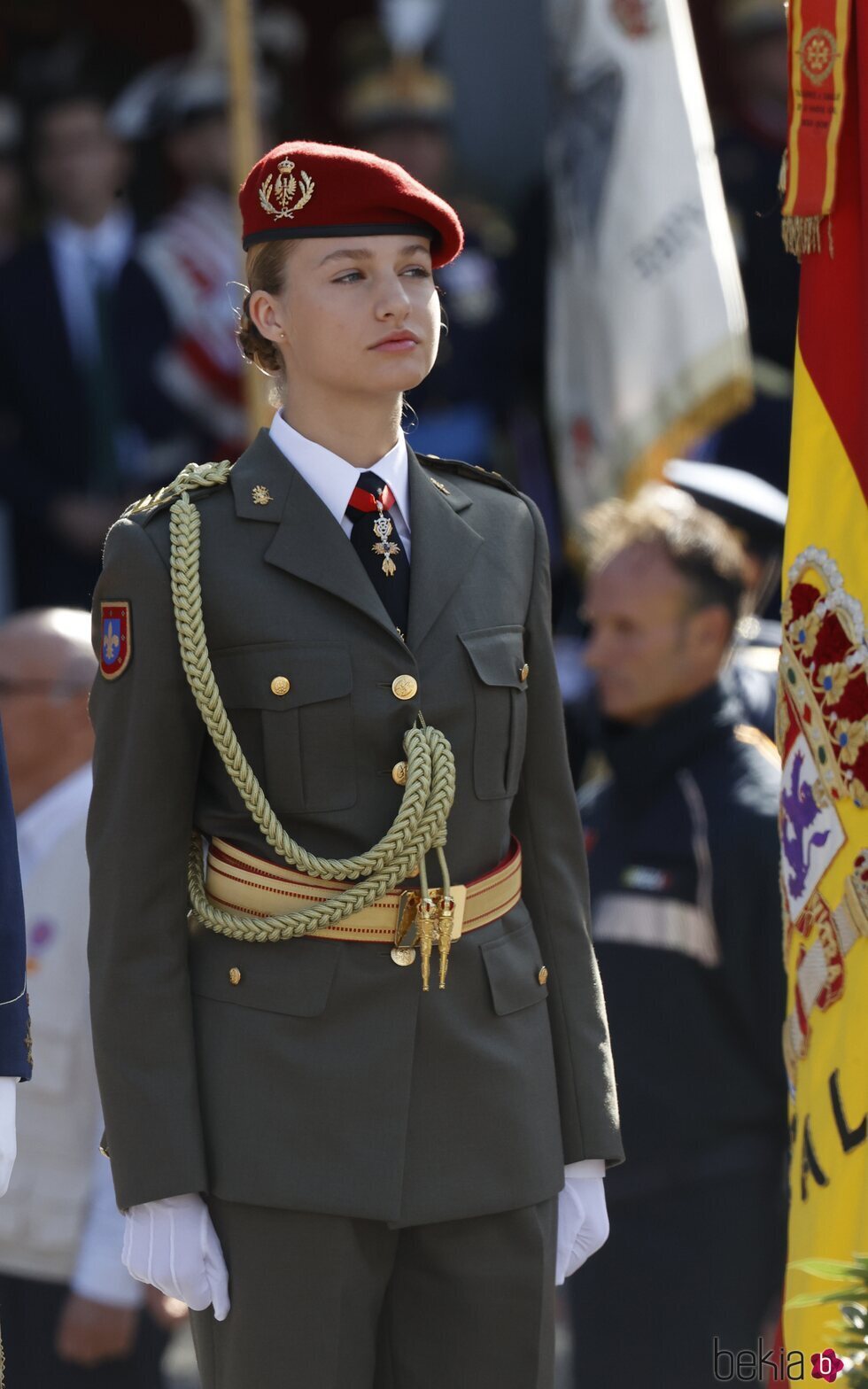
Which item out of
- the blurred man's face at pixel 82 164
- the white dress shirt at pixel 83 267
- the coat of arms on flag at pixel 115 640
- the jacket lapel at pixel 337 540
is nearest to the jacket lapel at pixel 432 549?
the jacket lapel at pixel 337 540

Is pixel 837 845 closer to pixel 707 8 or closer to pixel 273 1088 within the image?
pixel 273 1088

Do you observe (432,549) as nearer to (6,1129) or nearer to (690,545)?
(6,1129)

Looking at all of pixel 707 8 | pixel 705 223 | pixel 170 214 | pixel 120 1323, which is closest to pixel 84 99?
pixel 170 214

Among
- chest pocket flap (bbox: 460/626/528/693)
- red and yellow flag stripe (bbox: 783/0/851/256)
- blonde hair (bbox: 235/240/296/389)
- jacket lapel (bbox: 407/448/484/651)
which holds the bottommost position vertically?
chest pocket flap (bbox: 460/626/528/693)

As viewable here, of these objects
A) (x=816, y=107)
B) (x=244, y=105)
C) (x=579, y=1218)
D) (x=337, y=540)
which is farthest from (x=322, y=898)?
(x=244, y=105)

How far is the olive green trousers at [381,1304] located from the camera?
254cm

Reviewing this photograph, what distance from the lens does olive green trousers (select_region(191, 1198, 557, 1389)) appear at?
2.54m

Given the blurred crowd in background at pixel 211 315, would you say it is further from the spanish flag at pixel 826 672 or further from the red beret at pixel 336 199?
the red beret at pixel 336 199

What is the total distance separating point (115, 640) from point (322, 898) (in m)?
A: 0.38

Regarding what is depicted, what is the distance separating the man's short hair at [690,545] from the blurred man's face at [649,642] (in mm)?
25

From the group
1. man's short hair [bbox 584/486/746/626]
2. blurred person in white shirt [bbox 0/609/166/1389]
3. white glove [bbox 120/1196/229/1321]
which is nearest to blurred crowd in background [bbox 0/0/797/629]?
man's short hair [bbox 584/486/746/626]

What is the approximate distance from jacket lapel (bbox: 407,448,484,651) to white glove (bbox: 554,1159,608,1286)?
2.25ft

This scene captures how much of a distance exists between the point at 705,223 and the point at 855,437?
3.13 meters

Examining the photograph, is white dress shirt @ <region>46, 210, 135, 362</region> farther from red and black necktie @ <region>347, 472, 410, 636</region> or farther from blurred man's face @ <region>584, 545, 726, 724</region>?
red and black necktie @ <region>347, 472, 410, 636</region>
